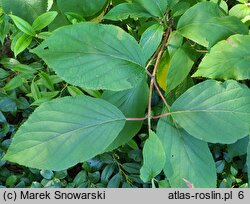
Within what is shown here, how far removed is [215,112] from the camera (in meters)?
0.85

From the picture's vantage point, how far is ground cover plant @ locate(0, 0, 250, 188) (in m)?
0.80

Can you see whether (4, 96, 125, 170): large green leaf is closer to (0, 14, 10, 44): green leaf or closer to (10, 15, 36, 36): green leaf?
(10, 15, 36, 36): green leaf

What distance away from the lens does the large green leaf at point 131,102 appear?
93cm

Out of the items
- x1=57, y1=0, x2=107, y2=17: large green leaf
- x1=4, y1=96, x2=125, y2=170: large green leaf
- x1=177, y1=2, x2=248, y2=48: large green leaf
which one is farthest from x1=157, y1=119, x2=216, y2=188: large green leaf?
x1=57, y1=0, x2=107, y2=17: large green leaf

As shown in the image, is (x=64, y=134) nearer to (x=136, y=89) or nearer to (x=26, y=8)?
(x=136, y=89)

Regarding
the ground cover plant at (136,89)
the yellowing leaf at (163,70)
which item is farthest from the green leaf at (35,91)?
the yellowing leaf at (163,70)

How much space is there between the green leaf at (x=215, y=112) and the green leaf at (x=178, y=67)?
9 cm

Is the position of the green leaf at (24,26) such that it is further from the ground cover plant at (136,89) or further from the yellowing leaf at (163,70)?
the yellowing leaf at (163,70)

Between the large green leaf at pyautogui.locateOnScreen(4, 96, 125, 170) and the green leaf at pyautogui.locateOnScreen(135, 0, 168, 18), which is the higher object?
the green leaf at pyautogui.locateOnScreen(135, 0, 168, 18)

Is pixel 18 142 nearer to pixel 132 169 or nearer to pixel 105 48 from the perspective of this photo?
pixel 105 48

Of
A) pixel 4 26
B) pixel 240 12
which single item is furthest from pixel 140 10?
pixel 4 26

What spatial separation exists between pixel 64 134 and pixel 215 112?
0.35 meters

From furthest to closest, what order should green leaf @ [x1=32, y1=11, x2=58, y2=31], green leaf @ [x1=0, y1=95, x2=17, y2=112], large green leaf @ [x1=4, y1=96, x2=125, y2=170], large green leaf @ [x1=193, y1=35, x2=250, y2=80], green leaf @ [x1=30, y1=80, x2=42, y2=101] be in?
green leaf @ [x1=0, y1=95, x2=17, y2=112] → green leaf @ [x1=30, y1=80, x2=42, y2=101] → green leaf @ [x1=32, y1=11, x2=58, y2=31] → large green leaf @ [x1=193, y1=35, x2=250, y2=80] → large green leaf @ [x1=4, y1=96, x2=125, y2=170]

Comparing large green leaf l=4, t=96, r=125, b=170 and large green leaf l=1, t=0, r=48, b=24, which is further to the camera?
large green leaf l=1, t=0, r=48, b=24
